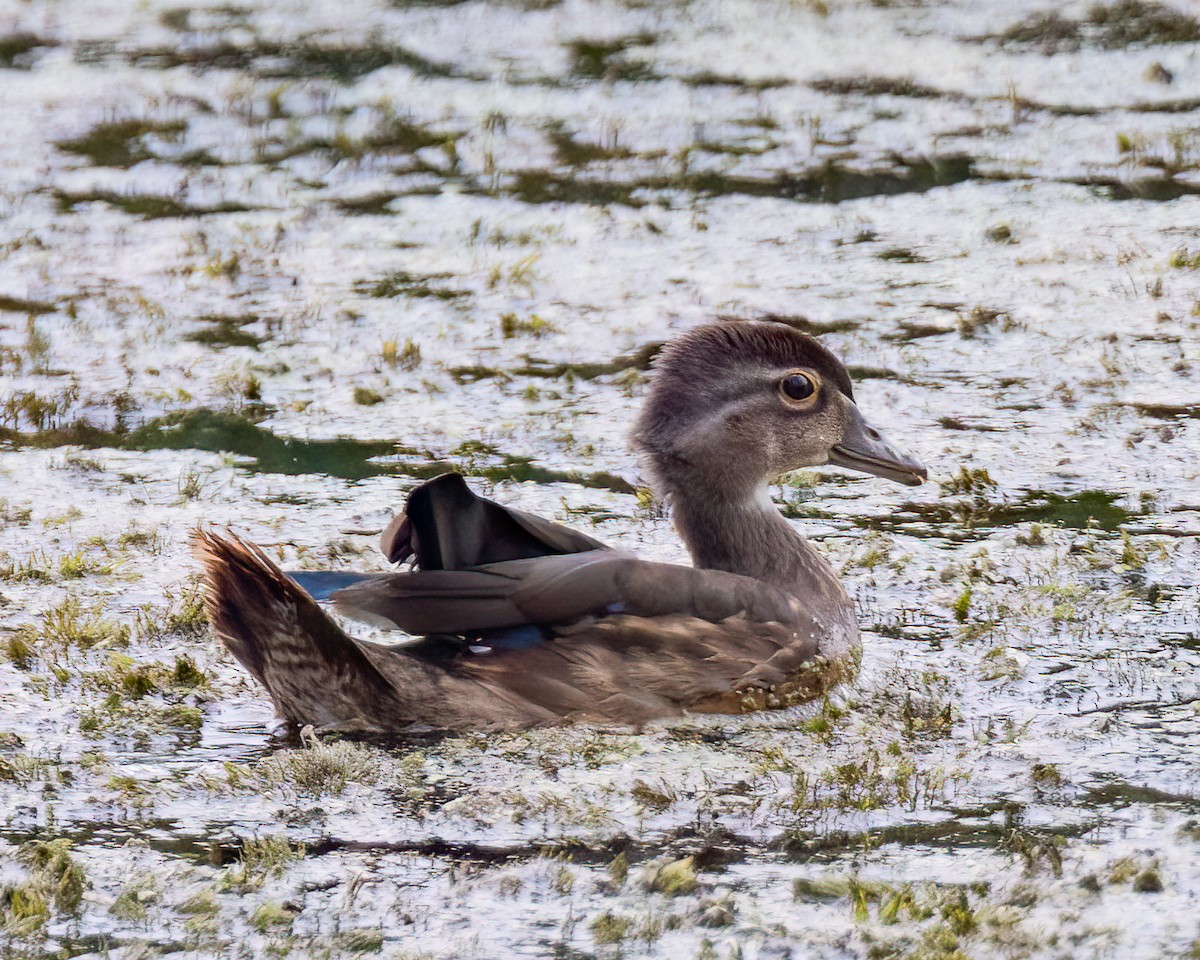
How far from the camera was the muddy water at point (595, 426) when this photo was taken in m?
5.45

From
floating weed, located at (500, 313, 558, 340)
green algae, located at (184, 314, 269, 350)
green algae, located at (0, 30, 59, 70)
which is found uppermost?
green algae, located at (0, 30, 59, 70)

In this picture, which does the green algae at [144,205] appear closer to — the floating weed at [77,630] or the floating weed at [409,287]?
A: the floating weed at [409,287]

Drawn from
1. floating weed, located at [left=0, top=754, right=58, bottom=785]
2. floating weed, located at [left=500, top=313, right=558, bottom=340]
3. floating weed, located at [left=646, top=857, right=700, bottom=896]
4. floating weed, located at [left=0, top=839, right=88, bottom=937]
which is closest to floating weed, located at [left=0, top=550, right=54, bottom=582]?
floating weed, located at [left=0, top=754, right=58, bottom=785]

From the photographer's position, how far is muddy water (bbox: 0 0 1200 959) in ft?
17.9

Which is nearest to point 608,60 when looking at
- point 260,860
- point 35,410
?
point 35,410

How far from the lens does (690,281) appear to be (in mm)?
11703

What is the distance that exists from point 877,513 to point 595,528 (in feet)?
4.17

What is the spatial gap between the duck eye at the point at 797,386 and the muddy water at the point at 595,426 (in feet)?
2.85

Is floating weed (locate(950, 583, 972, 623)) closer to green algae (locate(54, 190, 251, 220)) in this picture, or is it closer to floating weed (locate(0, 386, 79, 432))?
floating weed (locate(0, 386, 79, 432))

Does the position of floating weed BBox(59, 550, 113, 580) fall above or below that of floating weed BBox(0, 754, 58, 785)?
above

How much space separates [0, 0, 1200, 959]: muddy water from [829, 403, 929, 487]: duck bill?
44 cm

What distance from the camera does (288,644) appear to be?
6.10 metres

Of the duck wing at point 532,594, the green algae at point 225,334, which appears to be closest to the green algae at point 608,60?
the green algae at point 225,334

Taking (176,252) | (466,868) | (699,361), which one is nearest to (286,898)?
(466,868)
